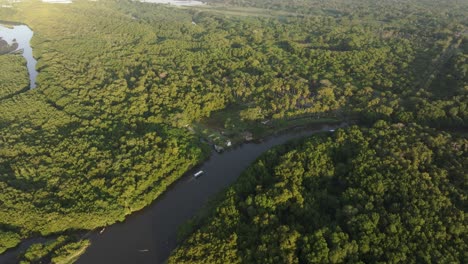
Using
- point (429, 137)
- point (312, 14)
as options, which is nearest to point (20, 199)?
point (429, 137)

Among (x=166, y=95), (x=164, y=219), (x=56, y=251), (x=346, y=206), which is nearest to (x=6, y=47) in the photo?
(x=166, y=95)

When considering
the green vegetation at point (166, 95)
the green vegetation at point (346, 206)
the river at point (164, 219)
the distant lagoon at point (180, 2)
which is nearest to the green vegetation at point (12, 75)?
the green vegetation at point (166, 95)

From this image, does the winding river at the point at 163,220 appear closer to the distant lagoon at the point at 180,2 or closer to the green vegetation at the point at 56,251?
the green vegetation at the point at 56,251

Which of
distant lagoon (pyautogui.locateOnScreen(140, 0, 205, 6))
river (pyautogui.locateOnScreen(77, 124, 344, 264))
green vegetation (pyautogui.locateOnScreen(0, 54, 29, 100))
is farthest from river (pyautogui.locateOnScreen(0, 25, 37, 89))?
distant lagoon (pyautogui.locateOnScreen(140, 0, 205, 6))

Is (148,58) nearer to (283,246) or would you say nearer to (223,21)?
(223,21)

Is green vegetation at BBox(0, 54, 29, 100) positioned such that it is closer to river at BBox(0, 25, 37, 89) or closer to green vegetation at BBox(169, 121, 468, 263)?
river at BBox(0, 25, 37, 89)

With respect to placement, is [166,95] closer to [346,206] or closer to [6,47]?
[346,206]

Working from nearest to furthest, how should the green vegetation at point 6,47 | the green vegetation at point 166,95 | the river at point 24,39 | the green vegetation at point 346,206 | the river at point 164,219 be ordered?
the green vegetation at point 346,206 → the river at point 164,219 → the green vegetation at point 166,95 → the river at point 24,39 → the green vegetation at point 6,47
